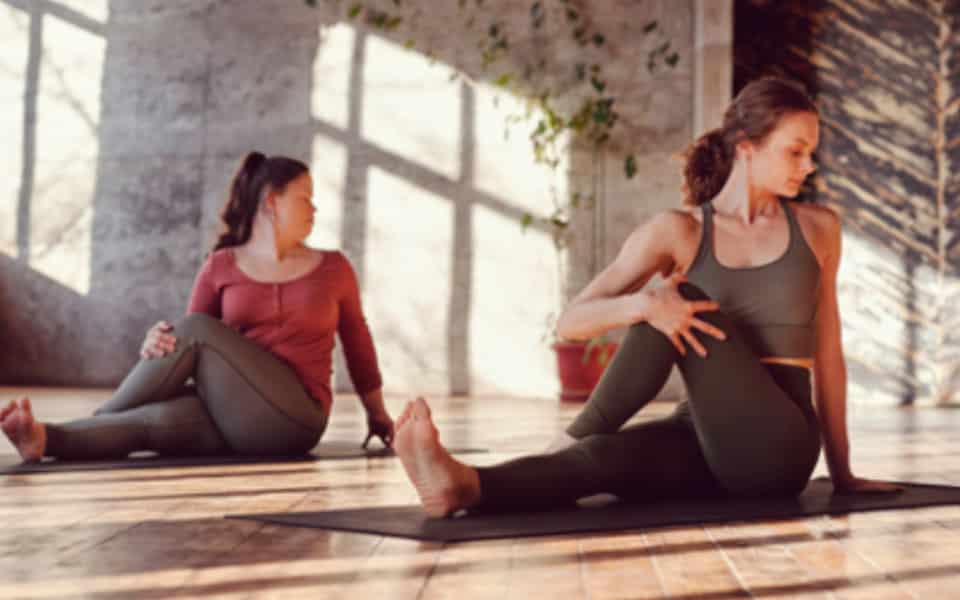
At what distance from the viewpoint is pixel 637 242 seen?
2527 mm

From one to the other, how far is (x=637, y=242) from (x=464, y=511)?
0.64 meters

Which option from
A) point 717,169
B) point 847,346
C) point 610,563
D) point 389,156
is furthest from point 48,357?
point 610,563

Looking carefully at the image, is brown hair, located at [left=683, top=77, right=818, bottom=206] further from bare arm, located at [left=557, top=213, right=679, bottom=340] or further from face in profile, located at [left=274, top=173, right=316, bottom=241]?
face in profile, located at [left=274, top=173, right=316, bottom=241]

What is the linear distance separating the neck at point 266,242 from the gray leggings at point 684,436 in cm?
152

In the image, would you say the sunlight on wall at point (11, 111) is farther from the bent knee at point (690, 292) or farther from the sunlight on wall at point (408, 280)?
the bent knee at point (690, 292)

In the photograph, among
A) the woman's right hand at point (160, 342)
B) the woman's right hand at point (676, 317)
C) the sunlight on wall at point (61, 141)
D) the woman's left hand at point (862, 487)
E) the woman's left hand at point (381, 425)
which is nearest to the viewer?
the woman's right hand at point (676, 317)

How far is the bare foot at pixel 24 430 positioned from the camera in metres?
3.22

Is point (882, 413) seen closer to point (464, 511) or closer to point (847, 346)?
point (847, 346)

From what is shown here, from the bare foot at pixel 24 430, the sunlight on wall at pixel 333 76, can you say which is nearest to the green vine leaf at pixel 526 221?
the sunlight on wall at pixel 333 76

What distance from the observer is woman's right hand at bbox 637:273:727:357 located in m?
2.25

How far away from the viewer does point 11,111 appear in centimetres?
843

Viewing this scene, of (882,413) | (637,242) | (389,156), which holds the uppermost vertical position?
(389,156)

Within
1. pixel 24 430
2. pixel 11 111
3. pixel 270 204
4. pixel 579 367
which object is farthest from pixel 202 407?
pixel 11 111

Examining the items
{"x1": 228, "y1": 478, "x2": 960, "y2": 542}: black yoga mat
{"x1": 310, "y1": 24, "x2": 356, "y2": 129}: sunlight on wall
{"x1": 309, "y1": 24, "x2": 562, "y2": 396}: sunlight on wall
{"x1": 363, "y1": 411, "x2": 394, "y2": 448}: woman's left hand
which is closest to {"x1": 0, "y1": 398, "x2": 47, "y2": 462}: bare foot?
{"x1": 363, "y1": 411, "x2": 394, "y2": 448}: woman's left hand
